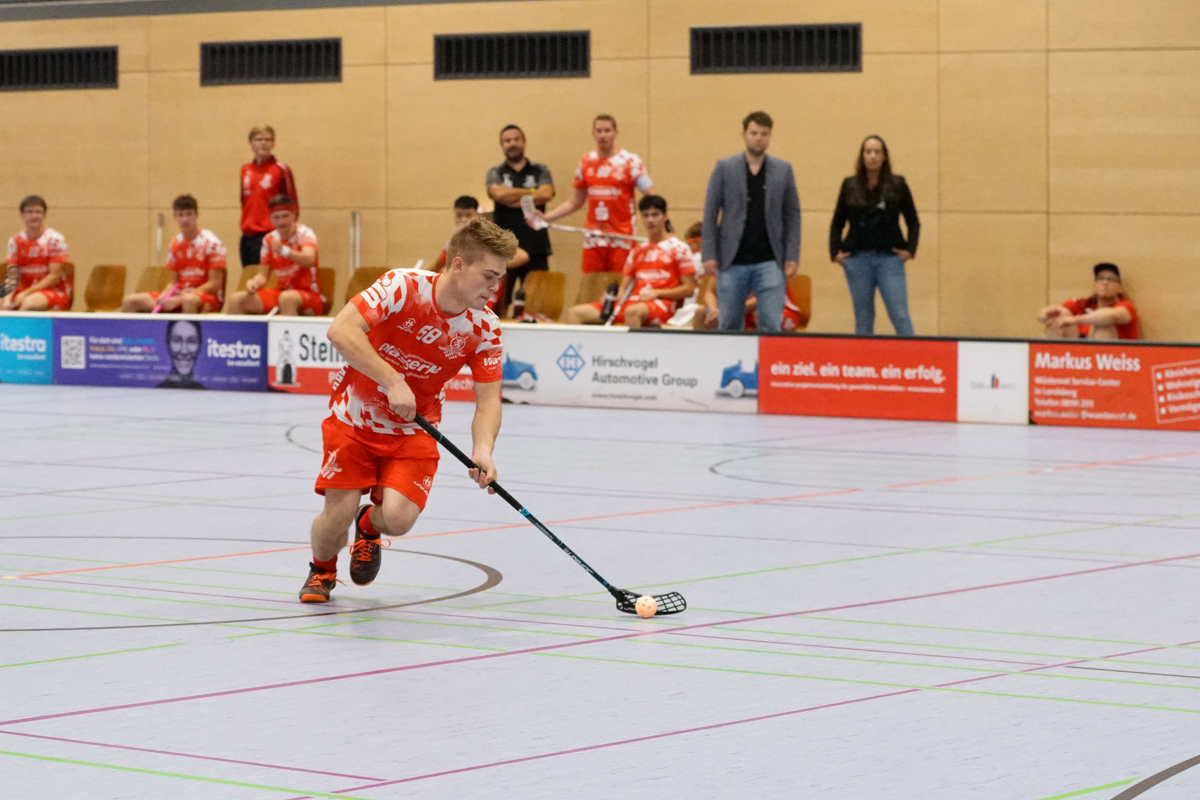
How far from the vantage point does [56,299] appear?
19.7m

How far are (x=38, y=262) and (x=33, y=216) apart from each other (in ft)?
1.80

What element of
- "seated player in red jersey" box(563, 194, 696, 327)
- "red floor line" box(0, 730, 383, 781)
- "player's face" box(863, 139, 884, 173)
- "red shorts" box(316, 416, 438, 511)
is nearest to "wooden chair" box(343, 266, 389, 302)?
"seated player in red jersey" box(563, 194, 696, 327)

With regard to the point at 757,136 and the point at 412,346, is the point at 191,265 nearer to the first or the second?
the point at 757,136

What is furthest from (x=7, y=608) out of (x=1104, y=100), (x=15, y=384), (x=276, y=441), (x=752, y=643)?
(x=1104, y=100)

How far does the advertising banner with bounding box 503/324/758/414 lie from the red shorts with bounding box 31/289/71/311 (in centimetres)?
633

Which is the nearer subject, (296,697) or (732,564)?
(296,697)

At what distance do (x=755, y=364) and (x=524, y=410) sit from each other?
2093mm

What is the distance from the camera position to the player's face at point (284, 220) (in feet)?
58.2

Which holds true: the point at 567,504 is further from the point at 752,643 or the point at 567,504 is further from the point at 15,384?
the point at 15,384

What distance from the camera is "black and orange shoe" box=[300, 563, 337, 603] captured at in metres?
6.61

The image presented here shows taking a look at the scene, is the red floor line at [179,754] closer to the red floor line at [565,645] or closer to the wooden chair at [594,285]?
the red floor line at [565,645]

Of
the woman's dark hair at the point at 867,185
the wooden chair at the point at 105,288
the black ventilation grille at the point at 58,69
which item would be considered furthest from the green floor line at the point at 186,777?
the black ventilation grille at the point at 58,69

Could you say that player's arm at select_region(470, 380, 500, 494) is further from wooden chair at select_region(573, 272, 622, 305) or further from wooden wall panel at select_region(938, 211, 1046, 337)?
wooden wall panel at select_region(938, 211, 1046, 337)

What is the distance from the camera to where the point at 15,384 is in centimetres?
1831
